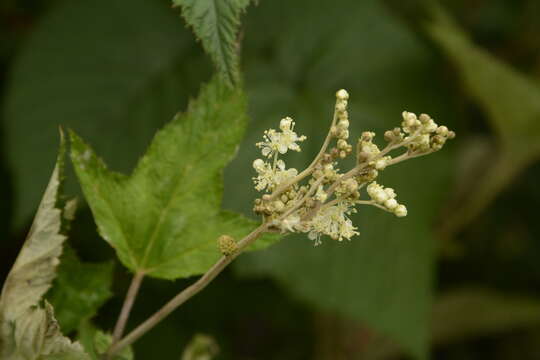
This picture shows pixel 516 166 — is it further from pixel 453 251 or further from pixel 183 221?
pixel 183 221

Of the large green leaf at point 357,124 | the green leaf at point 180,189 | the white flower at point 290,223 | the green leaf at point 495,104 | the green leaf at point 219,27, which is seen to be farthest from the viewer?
the green leaf at point 495,104

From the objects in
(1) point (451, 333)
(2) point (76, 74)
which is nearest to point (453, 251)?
(1) point (451, 333)

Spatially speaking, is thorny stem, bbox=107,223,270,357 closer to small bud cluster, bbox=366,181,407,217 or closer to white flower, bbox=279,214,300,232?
white flower, bbox=279,214,300,232

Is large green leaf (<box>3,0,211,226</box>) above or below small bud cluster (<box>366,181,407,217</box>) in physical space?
above

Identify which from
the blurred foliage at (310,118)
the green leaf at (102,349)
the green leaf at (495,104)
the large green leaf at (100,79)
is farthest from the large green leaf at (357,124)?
the green leaf at (102,349)

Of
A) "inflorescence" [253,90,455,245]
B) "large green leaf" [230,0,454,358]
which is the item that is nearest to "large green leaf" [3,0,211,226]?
"large green leaf" [230,0,454,358]

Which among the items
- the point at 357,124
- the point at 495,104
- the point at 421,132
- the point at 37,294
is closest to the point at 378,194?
the point at 421,132

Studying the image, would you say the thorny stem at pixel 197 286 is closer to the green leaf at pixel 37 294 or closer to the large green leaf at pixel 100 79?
the green leaf at pixel 37 294
